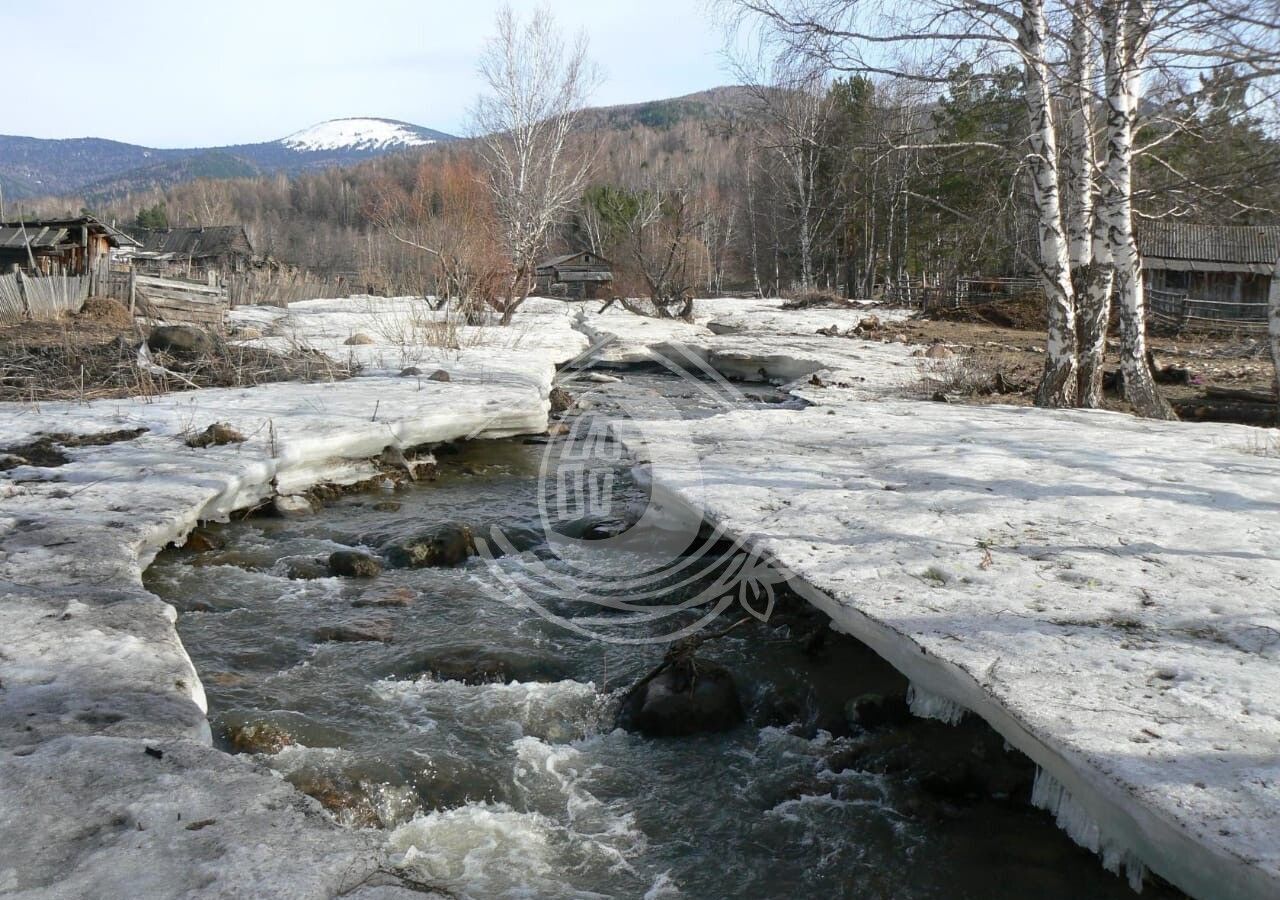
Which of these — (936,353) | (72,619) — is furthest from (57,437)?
(936,353)

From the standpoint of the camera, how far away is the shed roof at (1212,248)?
28078 mm

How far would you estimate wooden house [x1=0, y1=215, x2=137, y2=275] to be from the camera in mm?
21953

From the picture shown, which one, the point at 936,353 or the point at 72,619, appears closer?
the point at 72,619

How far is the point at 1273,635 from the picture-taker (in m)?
3.47

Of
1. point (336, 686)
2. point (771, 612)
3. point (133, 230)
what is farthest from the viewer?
point (133, 230)

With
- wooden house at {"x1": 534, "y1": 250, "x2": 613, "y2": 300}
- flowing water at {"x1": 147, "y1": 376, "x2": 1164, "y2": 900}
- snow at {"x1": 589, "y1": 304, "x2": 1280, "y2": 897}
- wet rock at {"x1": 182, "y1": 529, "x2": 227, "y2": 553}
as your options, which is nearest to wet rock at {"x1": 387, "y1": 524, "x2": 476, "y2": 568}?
flowing water at {"x1": 147, "y1": 376, "x2": 1164, "y2": 900}

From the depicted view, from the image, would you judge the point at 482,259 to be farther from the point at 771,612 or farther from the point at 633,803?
the point at 633,803

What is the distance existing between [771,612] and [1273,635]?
2.62m

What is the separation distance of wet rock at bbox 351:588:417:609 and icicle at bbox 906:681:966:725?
121 inches

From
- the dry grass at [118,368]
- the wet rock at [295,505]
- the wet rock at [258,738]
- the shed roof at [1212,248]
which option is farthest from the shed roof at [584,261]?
the wet rock at [258,738]

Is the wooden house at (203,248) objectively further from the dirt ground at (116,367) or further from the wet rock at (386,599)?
the wet rock at (386,599)

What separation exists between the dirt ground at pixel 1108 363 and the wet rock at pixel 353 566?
7.13 metres

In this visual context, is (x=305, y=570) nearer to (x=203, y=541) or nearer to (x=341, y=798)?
(x=203, y=541)

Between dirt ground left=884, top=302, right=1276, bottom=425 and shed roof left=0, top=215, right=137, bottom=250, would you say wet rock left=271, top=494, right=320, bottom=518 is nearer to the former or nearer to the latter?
dirt ground left=884, top=302, right=1276, bottom=425
